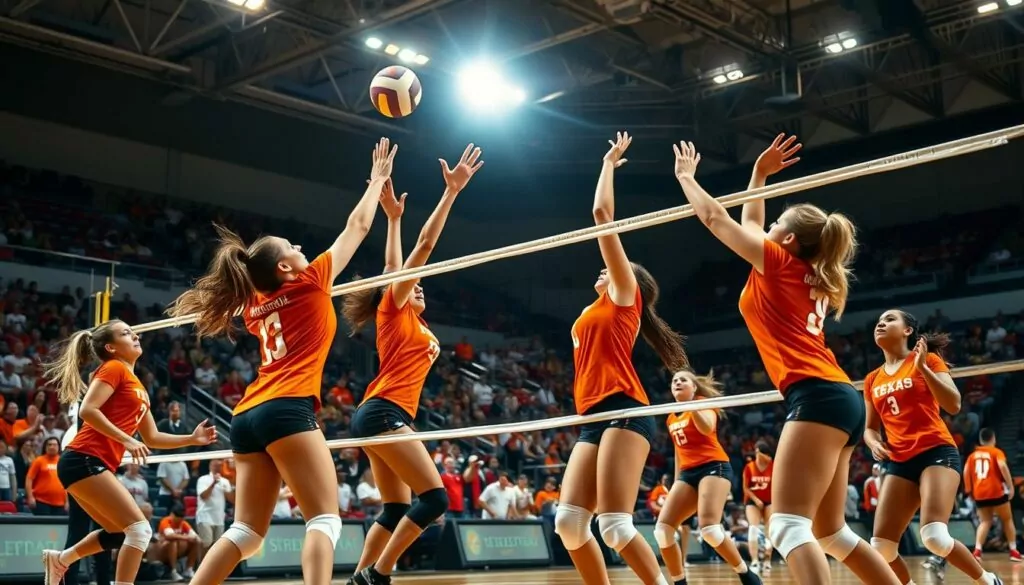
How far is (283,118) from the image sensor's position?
2406 cm

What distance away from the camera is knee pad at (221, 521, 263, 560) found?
181 inches

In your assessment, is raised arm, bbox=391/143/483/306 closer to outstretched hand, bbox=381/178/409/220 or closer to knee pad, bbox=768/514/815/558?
outstretched hand, bbox=381/178/409/220

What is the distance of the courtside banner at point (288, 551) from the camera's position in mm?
12664

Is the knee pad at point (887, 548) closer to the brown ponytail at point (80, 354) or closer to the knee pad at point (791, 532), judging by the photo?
the knee pad at point (791, 532)

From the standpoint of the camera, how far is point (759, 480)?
42.6 ft

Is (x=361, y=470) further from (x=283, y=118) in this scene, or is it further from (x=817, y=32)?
(x=817, y=32)

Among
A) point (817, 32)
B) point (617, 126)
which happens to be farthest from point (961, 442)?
point (617, 126)

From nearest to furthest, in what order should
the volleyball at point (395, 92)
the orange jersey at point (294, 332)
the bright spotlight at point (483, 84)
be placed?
the orange jersey at point (294, 332), the volleyball at point (395, 92), the bright spotlight at point (483, 84)

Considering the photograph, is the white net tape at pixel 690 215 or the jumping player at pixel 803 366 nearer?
the jumping player at pixel 803 366

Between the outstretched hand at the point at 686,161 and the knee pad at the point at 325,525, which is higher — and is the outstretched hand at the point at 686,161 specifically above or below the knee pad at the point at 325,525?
above

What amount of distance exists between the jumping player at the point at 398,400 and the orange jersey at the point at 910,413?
109 inches

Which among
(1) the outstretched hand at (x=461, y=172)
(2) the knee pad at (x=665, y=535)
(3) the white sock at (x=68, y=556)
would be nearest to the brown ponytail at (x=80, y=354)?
(3) the white sock at (x=68, y=556)

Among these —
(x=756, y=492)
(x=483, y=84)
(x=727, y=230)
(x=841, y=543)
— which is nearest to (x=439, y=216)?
(x=727, y=230)

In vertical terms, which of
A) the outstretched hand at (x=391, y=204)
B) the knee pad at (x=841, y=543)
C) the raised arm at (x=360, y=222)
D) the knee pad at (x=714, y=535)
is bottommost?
the knee pad at (x=714, y=535)
